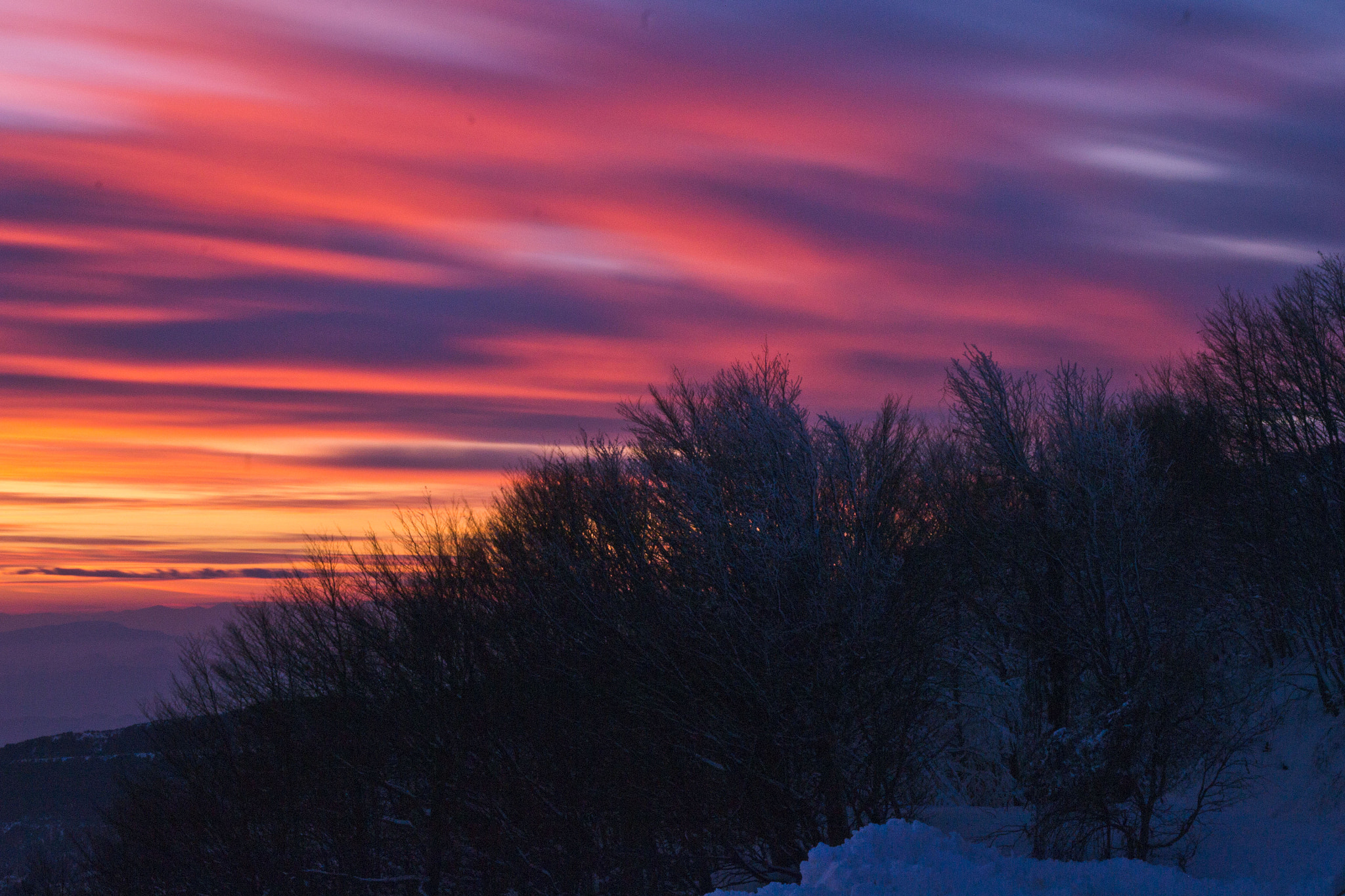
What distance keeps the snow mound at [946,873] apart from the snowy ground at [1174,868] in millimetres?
18

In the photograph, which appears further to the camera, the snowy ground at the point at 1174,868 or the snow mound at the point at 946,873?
the snowy ground at the point at 1174,868

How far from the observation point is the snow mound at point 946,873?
1304 centimetres

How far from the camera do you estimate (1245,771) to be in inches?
1184

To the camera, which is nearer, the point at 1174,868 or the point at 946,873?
the point at 946,873

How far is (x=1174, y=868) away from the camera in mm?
17234

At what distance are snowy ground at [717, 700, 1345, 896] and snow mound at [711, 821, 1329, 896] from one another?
0.7 inches

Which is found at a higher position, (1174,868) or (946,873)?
(946,873)

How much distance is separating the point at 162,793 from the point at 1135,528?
4292 centimetres

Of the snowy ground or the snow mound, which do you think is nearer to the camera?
the snow mound

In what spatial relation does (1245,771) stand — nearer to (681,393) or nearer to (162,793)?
(681,393)

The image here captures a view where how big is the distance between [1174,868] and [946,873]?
20.0 feet

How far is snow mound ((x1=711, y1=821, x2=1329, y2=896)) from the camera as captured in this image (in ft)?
42.8

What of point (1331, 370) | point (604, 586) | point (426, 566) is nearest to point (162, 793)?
point (426, 566)

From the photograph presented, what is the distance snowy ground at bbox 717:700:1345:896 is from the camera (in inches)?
524
